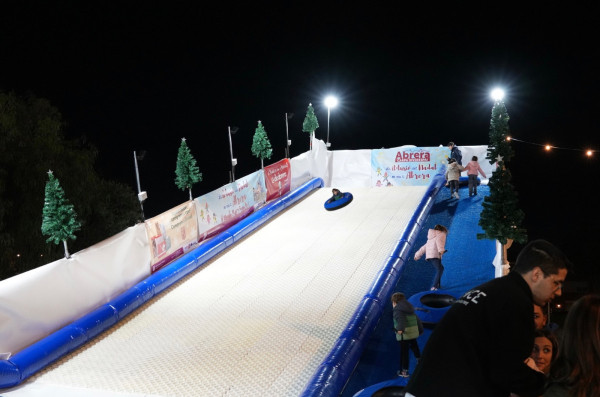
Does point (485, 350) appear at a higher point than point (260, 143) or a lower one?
higher

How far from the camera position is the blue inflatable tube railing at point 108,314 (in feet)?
21.2

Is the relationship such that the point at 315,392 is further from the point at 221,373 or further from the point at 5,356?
the point at 5,356

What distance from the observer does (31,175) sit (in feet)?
60.1

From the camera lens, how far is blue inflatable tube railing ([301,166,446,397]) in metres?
5.67

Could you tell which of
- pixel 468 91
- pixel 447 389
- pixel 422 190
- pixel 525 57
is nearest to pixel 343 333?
pixel 447 389

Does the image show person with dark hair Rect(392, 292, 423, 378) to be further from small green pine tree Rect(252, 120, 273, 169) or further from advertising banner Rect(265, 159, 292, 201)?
small green pine tree Rect(252, 120, 273, 169)

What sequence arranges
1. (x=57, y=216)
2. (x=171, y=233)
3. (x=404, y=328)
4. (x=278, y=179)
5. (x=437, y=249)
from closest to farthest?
(x=404, y=328) < (x=57, y=216) < (x=437, y=249) < (x=171, y=233) < (x=278, y=179)

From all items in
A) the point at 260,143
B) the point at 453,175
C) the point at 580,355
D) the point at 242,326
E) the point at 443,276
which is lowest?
the point at 443,276

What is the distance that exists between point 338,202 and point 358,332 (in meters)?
7.32

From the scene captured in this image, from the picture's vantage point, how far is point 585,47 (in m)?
32.2

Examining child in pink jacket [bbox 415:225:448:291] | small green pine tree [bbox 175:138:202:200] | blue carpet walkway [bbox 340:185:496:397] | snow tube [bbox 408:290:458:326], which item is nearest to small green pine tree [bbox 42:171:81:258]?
small green pine tree [bbox 175:138:202:200]

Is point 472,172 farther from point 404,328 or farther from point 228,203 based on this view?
point 404,328

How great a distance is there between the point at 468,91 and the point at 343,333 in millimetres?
34540

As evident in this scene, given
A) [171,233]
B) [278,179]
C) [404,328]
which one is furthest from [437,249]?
[278,179]
